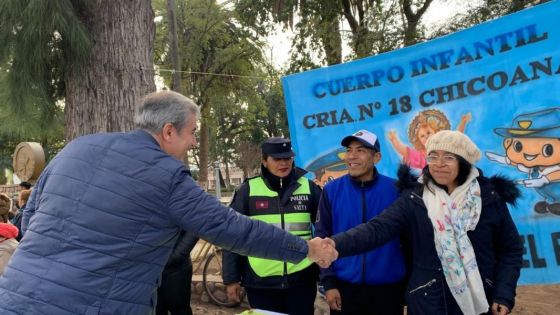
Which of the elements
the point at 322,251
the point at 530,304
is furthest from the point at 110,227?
the point at 530,304

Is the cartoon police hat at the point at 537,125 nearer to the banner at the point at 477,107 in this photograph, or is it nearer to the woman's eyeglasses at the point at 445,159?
the banner at the point at 477,107

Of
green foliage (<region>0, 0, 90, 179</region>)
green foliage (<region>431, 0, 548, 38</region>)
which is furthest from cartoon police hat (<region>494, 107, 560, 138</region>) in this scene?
green foliage (<region>431, 0, 548, 38</region>)

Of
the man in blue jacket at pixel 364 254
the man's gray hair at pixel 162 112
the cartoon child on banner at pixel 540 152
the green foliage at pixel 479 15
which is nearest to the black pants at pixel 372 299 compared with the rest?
the man in blue jacket at pixel 364 254

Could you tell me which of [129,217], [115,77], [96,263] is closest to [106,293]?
[96,263]

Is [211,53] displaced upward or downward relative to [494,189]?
upward

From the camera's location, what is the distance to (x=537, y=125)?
10.0 feet

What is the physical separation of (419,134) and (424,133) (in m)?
0.04

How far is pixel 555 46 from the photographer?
2979 millimetres

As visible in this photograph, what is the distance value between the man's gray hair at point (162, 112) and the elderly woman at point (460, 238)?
3.96 ft

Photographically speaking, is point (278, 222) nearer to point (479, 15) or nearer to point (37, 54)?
point (37, 54)

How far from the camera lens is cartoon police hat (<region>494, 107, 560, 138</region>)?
2.99 metres

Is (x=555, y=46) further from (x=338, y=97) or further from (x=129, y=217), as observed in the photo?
(x=129, y=217)

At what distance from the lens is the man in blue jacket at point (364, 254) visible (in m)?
2.66

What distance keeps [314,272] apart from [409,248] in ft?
2.23
